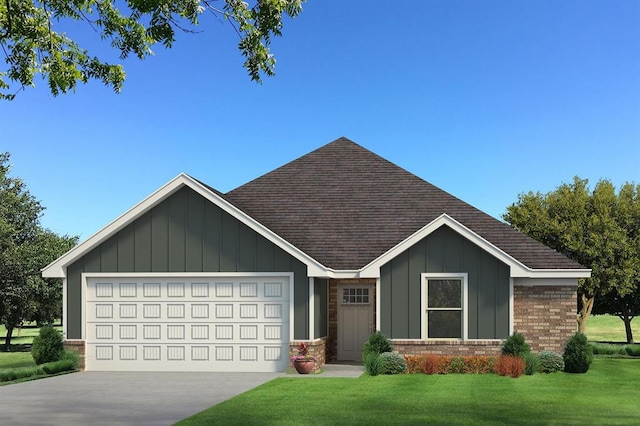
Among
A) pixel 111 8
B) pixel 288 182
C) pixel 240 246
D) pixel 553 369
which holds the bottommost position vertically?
pixel 553 369

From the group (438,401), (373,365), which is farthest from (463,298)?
(438,401)

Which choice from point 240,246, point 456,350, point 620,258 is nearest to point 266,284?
point 240,246

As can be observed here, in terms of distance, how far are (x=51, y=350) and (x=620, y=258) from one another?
30705 mm

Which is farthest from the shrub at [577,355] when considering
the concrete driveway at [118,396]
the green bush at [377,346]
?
the concrete driveway at [118,396]

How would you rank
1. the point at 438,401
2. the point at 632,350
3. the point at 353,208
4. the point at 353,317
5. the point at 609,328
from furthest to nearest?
the point at 609,328 < the point at 632,350 < the point at 353,208 < the point at 353,317 < the point at 438,401

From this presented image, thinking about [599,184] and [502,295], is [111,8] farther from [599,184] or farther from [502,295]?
[599,184]

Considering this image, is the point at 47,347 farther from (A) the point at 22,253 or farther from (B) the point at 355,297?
(A) the point at 22,253

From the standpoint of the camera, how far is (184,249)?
76.9 ft

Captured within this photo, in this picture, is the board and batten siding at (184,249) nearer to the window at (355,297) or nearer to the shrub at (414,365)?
the shrub at (414,365)

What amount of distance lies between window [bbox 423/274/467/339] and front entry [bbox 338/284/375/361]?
3241mm

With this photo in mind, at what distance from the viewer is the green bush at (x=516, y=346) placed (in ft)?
74.0

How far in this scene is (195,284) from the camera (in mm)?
23438

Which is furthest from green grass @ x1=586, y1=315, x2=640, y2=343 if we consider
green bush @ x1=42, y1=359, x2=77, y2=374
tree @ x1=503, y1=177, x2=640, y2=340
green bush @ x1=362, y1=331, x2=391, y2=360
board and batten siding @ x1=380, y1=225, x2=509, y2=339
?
green bush @ x1=42, y1=359, x2=77, y2=374

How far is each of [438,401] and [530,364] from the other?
258 inches
